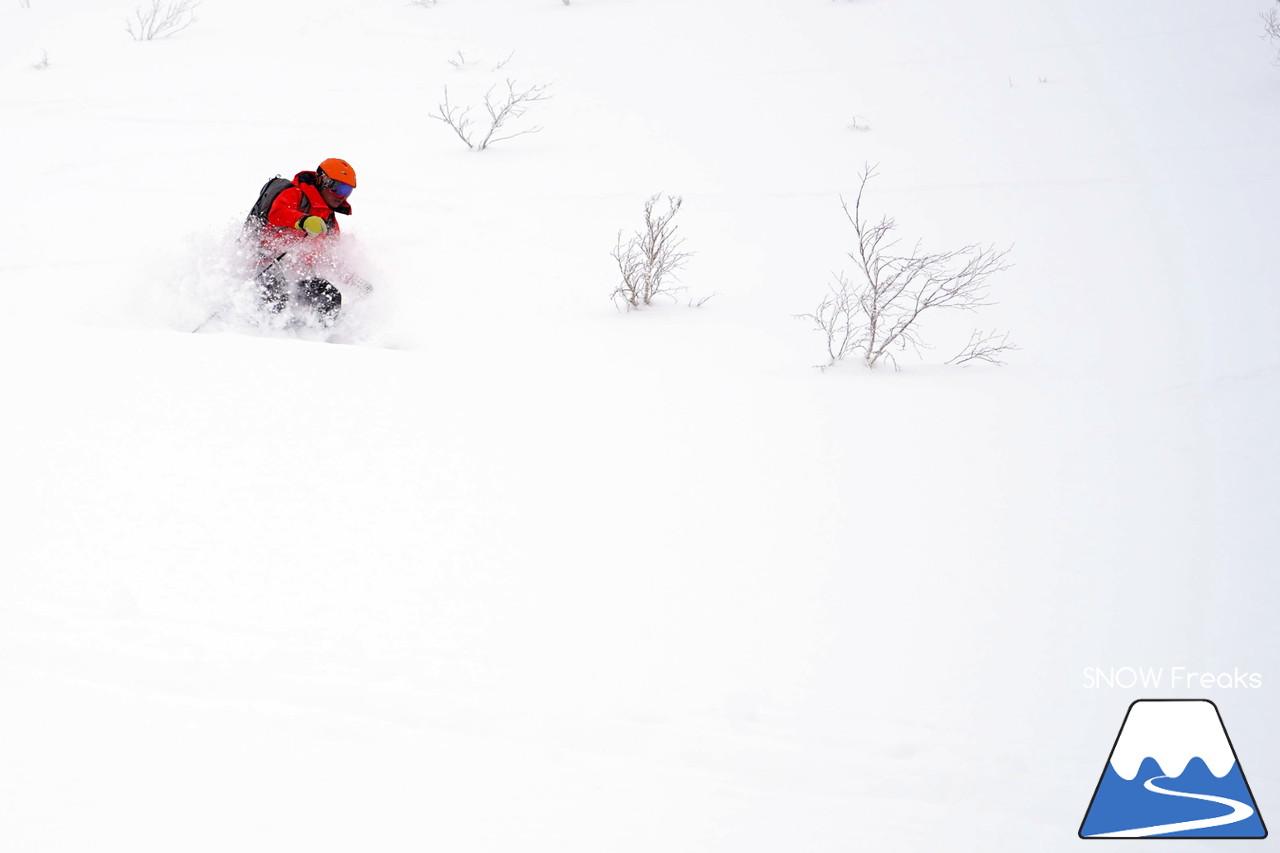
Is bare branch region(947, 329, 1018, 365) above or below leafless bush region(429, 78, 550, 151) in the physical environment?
below

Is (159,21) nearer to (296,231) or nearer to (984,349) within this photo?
(296,231)

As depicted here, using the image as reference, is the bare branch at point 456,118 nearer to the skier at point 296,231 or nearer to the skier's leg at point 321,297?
the skier at point 296,231

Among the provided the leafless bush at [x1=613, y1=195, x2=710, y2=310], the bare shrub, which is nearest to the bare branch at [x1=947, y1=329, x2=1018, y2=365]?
the leafless bush at [x1=613, y1=195, x2=710, y2=310]

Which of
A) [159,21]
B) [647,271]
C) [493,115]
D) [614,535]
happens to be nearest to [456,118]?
[493,115]

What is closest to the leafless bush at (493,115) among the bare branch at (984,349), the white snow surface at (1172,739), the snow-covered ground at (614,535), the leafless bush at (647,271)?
the snow-covered ground at (614,535)

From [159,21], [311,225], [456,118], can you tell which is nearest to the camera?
[311,225]

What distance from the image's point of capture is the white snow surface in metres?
2.19

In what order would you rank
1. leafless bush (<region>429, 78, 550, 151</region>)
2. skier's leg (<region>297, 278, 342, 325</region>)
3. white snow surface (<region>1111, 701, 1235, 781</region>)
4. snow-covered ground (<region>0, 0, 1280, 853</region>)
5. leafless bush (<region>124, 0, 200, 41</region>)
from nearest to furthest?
snow-covered ground (<region>0, 0, 1280, 853</region>) < white snow surface (<region>1111, 701, 1235, 781</region>) < skier's leg (<region>297, 278, 342, 325</region>) < leafless bush (<region>429, 78, 550, 151</region>) < leafless bush (<region>124, 0, 200, 41</region>)

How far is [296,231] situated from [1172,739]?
4773mm

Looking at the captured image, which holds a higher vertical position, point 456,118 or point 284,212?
point 456,118

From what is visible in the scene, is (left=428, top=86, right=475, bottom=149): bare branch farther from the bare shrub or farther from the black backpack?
the black backpack

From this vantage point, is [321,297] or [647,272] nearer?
[321,297]

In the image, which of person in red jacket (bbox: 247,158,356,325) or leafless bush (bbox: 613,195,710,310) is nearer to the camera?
person in red jacket (bbox: 247,158,356,325)

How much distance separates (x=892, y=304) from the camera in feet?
20.4
